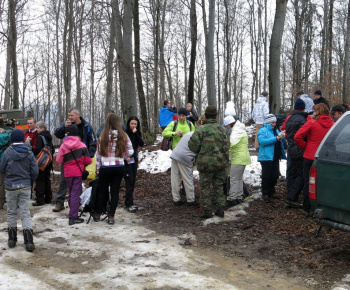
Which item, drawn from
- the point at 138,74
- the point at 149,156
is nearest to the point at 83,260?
the point at 149,156

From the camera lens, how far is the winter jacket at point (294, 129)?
7.39 metres

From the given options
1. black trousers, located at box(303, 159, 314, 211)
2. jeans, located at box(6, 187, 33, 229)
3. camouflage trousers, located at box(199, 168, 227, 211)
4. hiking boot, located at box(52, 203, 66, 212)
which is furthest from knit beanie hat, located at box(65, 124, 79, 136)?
black trousers, located at box(303, 159, 314, 211)

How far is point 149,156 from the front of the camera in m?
13.1

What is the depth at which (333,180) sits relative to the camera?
185 inches

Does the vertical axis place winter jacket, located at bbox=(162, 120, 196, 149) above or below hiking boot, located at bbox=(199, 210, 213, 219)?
above

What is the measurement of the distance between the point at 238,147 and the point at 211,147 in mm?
1130

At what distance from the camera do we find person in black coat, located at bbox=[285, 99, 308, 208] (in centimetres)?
742

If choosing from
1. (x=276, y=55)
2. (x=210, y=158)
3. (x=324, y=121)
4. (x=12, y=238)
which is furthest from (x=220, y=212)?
(x=276, y=55)

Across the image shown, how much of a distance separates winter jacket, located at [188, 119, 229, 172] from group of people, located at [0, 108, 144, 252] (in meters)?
1.32

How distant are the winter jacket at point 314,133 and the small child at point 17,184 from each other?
471 cm

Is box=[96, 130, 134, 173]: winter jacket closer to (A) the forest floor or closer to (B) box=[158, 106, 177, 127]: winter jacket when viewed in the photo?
(A) the forest floor

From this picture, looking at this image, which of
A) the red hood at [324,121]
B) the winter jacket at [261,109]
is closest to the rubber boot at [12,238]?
the red hood at [324,121]

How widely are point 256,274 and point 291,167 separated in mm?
3496

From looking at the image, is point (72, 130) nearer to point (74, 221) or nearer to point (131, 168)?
point (131, 168)
